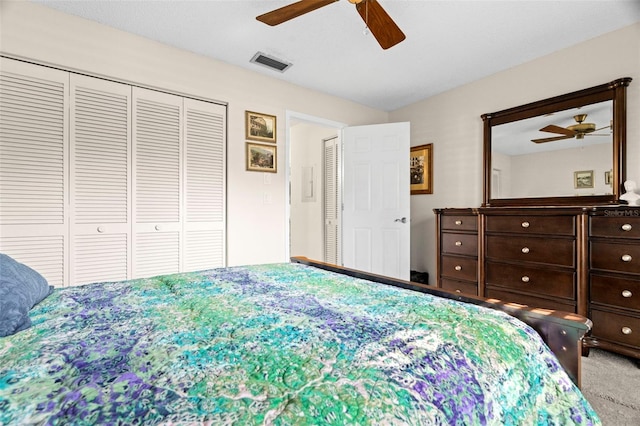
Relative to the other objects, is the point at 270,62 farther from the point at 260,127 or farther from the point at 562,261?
the point at 562,261

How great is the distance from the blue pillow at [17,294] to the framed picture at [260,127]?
2335 millimetres

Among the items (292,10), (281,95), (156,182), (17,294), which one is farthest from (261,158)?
(17,294)

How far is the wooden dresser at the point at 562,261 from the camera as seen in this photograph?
207cm

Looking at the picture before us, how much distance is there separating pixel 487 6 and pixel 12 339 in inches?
120

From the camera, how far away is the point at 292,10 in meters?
1.90

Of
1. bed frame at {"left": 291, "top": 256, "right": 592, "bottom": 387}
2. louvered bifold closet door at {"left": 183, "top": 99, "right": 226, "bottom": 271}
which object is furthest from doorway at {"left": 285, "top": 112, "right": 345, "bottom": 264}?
bed frame at {"left": 291, "top": 256, "right": 592, "bottom": 387}

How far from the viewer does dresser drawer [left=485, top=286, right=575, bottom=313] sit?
92.5 inches

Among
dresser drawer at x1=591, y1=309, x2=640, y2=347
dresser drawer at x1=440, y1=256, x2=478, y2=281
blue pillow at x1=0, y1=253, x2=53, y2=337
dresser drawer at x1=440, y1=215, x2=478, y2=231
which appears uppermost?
dresser drawer at x1=440, y1=215, x2=478, y2=231

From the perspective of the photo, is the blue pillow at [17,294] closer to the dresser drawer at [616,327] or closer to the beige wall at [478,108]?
the dresser drawer at [616,327]

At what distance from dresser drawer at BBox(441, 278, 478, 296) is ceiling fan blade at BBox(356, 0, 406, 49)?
222cm

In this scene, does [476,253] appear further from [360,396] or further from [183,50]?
[183,50]

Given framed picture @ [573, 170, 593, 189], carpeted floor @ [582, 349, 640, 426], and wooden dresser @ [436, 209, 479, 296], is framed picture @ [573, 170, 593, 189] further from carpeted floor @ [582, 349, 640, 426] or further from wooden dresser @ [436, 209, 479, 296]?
carpeted floor @ [582, 349, 640, 426]

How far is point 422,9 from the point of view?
7.48 feet

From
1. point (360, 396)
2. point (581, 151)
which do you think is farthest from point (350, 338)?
point (581, 151)
